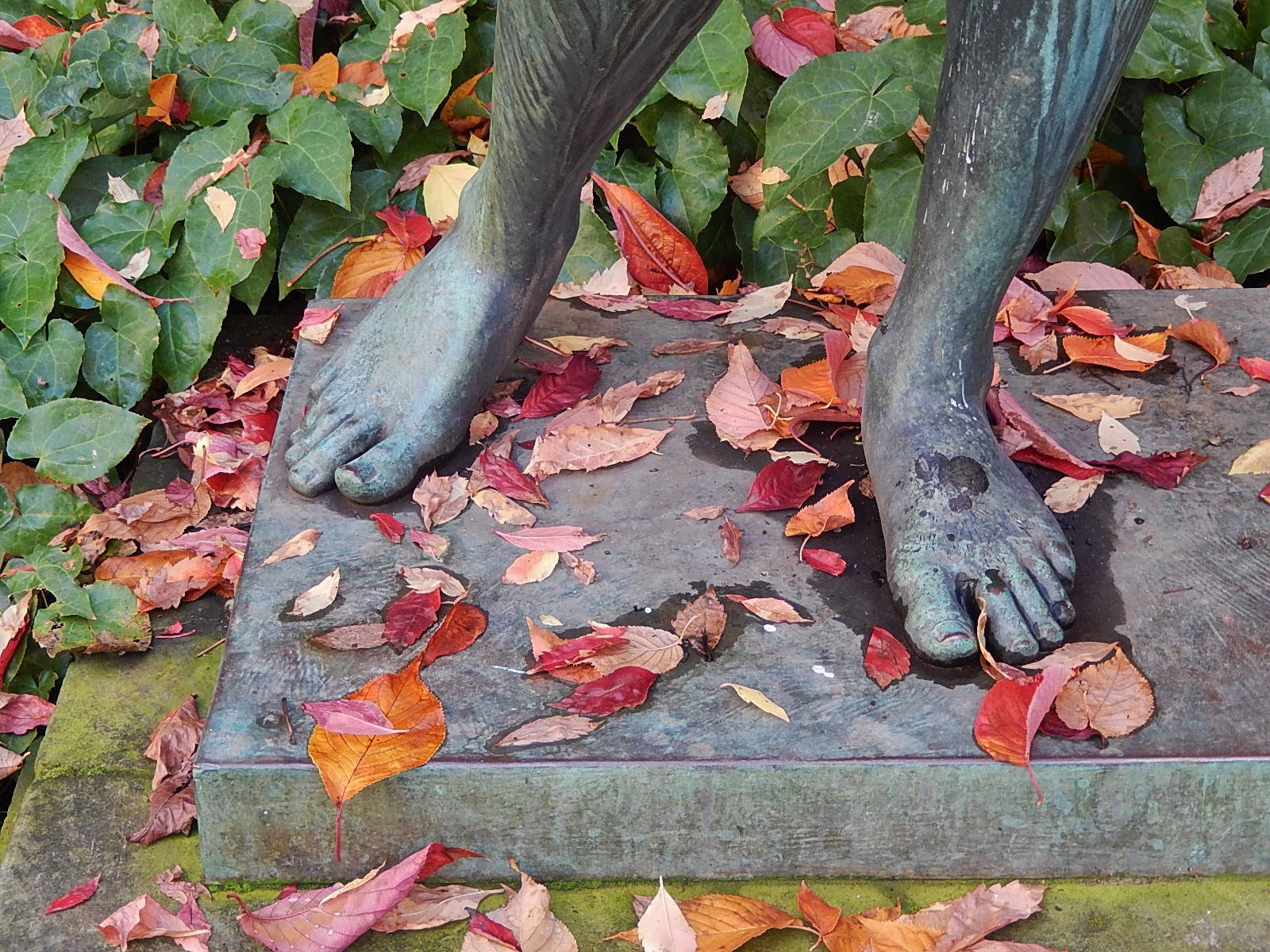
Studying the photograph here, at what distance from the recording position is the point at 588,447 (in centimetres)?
187

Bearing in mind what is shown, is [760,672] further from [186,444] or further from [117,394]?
[117,394]

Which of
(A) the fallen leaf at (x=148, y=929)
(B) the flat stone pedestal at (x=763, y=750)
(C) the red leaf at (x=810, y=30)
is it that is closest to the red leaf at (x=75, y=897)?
(A) the fallen leaf at (x=148, y=929)

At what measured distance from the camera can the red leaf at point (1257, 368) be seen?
199cm

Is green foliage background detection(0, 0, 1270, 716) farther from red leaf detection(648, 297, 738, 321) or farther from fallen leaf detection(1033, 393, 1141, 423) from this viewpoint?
fallen leaf detection(1033, 393, 1141, 423)

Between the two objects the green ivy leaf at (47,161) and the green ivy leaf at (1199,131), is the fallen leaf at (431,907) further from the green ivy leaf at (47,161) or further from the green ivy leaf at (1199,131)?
the green ivy leaf at (1199,131)

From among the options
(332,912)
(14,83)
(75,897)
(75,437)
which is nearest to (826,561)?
(332,912)

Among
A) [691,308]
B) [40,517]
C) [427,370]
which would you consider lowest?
[40,517]

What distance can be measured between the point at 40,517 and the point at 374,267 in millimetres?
781

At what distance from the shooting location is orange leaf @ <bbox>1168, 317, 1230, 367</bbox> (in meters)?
2.03

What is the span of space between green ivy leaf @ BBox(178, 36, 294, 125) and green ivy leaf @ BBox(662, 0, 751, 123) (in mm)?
771

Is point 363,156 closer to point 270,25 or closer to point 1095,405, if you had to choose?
point 270,25

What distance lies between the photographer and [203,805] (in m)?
1.40

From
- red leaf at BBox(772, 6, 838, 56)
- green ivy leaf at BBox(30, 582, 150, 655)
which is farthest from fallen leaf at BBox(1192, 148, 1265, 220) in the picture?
green ivy leaf at BBox(30, 582, 150, 655)

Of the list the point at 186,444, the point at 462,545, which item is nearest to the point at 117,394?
the point at 186,444
